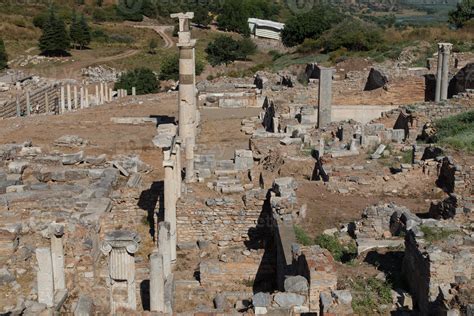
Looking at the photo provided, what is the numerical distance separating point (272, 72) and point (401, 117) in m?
17.8

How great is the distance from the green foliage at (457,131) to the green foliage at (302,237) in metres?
6.71

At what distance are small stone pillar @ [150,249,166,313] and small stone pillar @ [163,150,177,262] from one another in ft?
10.2

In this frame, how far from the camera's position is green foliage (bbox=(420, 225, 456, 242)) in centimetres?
994

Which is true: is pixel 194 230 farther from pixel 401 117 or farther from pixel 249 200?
pixel 401 117

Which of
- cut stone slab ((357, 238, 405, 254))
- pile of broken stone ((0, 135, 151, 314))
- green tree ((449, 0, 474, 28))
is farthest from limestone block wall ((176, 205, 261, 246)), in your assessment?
green tree ((449, 0, 474, 28))

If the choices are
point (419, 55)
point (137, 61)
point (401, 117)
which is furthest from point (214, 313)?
point (137, 61)

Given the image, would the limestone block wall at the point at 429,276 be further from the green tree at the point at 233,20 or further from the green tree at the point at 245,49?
the green tree at the point at 233,20

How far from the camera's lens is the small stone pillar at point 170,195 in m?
13.4

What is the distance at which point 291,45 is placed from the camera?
5519 cm

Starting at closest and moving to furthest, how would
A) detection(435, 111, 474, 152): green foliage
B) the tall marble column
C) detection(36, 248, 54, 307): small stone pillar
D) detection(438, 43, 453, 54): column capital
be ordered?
detection(36, 248, 54, 307): small stone pillar, detection(435, 111, 474, 152): green foliage, the tall marble column, detection(438, 43, 453, 54): column capital

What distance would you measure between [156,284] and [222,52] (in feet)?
154

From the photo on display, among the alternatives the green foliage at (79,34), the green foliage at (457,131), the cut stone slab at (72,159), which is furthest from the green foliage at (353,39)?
the cut stone slab at (72,159)

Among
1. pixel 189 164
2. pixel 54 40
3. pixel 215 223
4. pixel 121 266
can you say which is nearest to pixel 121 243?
pixel 121 266

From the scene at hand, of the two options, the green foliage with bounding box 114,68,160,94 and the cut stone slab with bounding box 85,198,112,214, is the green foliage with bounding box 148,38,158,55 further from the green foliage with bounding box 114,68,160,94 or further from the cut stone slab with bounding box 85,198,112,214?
the cut stone slab with bounding box 85,198,112,214
